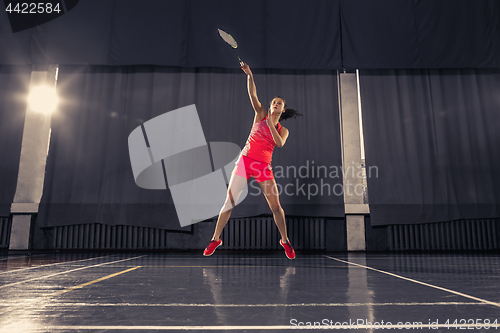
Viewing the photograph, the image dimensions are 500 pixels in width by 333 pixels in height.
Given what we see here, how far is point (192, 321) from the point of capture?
0.71 meters

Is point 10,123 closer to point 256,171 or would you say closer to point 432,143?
point 256,171

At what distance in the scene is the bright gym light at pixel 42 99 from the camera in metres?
4.64

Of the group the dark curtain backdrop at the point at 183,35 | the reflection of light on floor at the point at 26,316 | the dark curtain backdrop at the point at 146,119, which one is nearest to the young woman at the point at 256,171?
the reflection of light on floor at the point at 26,316

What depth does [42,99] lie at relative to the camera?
15.3 ft

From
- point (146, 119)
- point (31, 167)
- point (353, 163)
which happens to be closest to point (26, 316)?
point (146, 119)

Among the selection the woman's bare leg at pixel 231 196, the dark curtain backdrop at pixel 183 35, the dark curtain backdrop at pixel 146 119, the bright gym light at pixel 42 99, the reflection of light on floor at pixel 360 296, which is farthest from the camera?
the bright gym light at pixel 42 99

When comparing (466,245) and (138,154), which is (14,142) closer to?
(138,154)

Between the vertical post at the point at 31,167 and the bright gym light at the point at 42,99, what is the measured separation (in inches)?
2.2

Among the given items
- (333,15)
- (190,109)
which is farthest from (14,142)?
(333,15)

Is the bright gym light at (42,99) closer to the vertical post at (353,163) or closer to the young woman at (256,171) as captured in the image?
the young woman at (256,171)

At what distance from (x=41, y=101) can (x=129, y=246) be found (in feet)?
8.13

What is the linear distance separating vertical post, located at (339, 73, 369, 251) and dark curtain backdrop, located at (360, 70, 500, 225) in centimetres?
14

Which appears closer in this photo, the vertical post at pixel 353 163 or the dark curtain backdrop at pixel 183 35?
the vertical post at pixel 353 163

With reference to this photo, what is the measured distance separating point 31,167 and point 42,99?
3.27 ft
